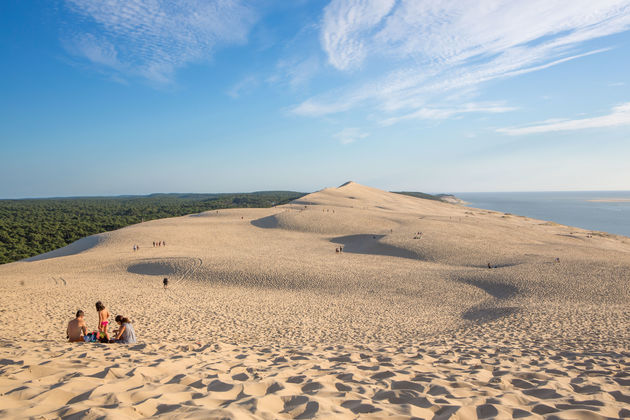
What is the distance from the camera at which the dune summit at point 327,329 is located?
4609mm

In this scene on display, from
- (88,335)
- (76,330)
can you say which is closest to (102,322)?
(88,335)

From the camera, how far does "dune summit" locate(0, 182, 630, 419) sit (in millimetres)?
4609

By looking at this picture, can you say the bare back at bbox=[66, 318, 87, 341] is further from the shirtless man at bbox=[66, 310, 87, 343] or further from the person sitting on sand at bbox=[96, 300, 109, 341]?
the person sitting on sand at bbox=[96, 300, 109, 341]

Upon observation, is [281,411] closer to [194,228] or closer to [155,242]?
[155,242]

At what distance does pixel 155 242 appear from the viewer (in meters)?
36.8

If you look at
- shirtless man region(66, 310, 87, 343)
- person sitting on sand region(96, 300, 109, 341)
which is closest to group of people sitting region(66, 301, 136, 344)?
shirtless man region(66, 310, 87, 343)

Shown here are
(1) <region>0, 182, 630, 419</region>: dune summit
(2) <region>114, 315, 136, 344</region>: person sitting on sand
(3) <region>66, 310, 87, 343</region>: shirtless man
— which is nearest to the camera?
(1) <region>0, 182, 630, 419</region>: dune summit

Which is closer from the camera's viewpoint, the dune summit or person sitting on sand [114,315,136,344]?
the dune summit

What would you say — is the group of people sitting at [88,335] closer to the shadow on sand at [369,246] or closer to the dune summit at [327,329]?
the dune summit at [327,329]

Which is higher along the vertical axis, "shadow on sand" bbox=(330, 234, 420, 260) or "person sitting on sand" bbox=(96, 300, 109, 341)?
"person sitting on sand" bbox=(96, 300, 109, 341)

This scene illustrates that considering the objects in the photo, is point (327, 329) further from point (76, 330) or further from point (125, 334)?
point (76, 330)

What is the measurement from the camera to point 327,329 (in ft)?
44.0

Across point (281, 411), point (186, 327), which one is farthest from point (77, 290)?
point (281, 411)

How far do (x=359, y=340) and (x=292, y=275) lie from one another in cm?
1271
